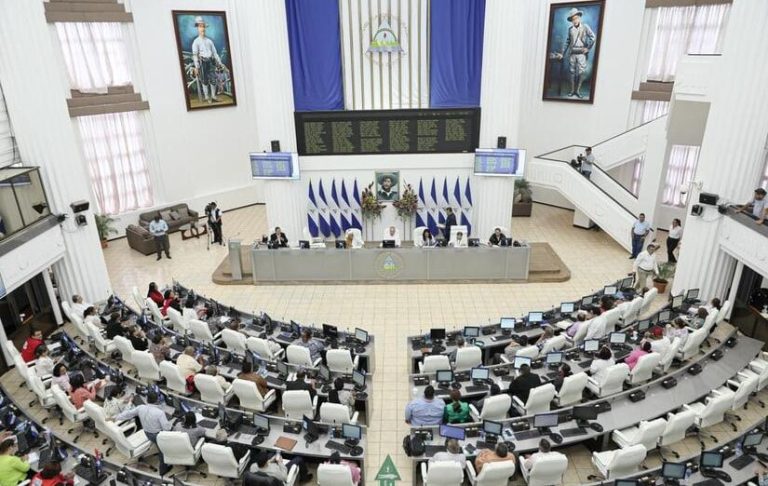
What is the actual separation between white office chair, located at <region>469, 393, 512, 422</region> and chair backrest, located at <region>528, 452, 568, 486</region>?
1298 mm

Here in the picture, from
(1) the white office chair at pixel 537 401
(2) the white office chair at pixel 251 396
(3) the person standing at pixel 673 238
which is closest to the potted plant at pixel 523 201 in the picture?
(3) the person standing at pixel 673 238

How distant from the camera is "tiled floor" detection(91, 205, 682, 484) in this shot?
36.8ft

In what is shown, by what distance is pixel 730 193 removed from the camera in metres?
11.9

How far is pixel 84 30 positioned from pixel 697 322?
19.9 m

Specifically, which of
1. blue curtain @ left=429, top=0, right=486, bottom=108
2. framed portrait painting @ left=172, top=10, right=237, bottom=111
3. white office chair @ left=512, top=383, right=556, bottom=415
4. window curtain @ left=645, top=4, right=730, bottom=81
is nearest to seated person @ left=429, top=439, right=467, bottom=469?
white office chair @ left=512, top=383, right=556, bottom=415

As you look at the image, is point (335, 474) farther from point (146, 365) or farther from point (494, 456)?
point (146, 365)

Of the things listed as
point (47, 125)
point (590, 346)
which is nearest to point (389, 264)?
point (590, 346)

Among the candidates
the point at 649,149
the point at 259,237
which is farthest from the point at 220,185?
the point at 649,149

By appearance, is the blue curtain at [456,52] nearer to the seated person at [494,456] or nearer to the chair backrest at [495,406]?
the chair backrest at [495,406]

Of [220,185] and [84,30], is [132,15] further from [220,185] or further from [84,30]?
[220,185]

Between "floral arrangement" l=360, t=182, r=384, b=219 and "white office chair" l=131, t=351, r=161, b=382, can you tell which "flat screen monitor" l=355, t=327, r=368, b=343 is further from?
"floral arrangement" l=360, t=182, r=384, b=219

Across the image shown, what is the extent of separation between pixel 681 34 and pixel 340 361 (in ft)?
52.4

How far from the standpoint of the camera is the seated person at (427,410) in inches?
340

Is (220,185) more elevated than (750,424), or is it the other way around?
(220,185)
